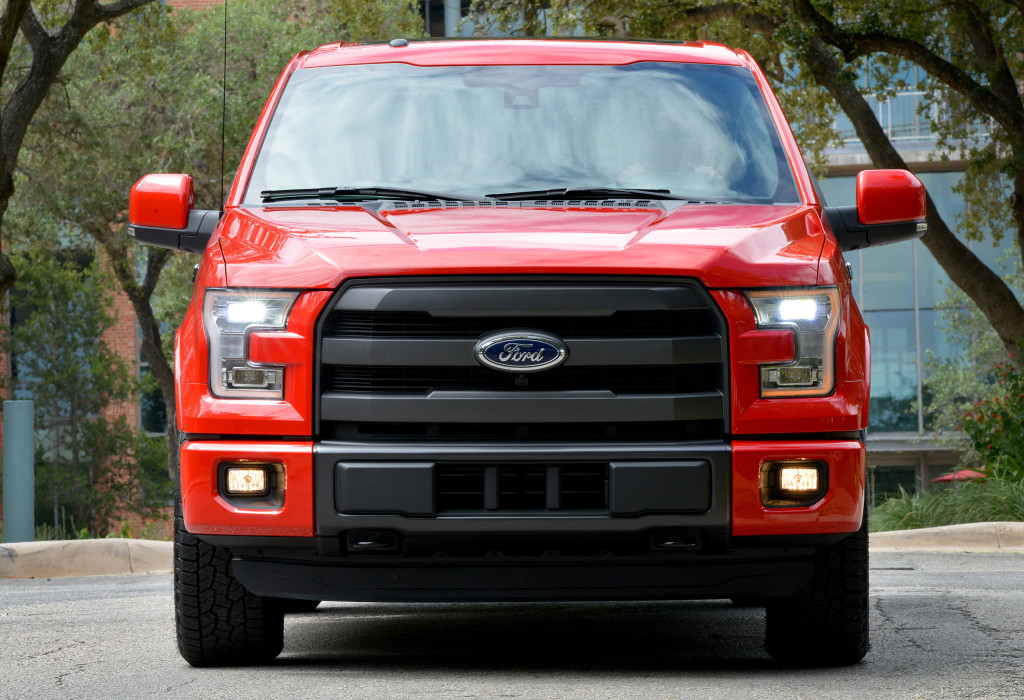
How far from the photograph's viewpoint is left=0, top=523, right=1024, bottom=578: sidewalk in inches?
377

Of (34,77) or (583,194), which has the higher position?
(34,77)

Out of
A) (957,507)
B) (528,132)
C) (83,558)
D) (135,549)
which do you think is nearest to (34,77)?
(135,549)

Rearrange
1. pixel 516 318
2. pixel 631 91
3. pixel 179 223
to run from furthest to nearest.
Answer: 1. pixel 631 91
2. pixel 179 223
3. pixel 516 318

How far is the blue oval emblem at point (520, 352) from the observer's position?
402cm

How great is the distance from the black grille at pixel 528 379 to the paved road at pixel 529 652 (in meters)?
0.93

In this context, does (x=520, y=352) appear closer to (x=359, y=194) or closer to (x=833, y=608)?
(x=359, y=194)

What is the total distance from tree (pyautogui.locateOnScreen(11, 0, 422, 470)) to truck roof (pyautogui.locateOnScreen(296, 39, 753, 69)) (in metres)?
16.3

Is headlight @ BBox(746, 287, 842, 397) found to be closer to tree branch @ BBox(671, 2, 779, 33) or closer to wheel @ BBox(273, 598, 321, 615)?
wheel @ BBox(273, 598, 321, 615)

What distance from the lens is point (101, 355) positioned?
27406 millimetres

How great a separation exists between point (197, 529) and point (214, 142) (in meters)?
19.8

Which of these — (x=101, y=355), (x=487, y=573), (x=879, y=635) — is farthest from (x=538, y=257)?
(x=101, y=355)

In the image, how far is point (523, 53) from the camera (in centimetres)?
551

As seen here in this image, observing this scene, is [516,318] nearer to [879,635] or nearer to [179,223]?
[179,223]

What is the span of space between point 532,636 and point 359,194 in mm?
2059
